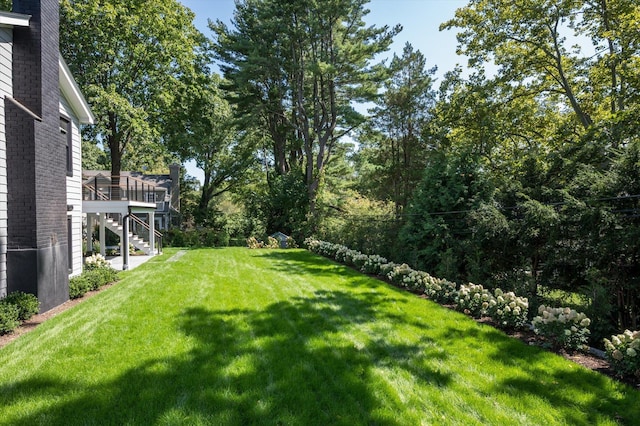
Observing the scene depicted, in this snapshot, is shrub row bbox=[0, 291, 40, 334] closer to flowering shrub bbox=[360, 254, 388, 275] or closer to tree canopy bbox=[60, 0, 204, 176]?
flowering shrub bbox=[360, 254, 388, 275]

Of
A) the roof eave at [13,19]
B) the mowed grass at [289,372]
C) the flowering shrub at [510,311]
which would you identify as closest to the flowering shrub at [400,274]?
the mowed grass at [289,372]

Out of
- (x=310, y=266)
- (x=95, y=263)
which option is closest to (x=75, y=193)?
(x=95, y=263)

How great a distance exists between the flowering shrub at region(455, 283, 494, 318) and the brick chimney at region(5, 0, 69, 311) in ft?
26.0

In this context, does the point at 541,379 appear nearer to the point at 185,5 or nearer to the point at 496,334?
the point at 496,334

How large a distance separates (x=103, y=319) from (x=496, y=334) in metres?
6.53

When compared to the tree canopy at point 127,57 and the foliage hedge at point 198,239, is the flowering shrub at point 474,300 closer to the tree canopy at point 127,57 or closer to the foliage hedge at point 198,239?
the tree canopy at point 127,57

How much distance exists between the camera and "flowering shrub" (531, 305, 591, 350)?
4.27 metres

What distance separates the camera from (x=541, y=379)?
360 centimetres

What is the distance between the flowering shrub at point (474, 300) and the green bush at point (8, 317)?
753 cm

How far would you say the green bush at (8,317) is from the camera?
5127 mm

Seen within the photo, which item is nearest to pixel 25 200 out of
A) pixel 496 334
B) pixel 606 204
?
pixel 496 334

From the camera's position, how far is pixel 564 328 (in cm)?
435

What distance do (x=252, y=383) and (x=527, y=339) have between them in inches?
155

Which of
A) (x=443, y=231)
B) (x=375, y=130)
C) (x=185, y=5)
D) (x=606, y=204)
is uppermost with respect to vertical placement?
(x=185, y=5)
